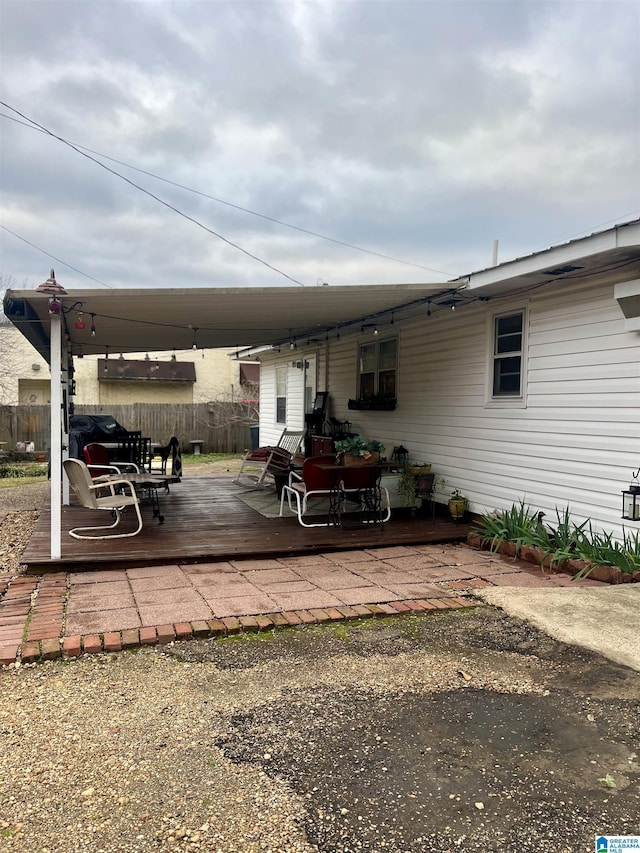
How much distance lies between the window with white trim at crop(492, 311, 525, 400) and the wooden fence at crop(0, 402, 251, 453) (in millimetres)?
14400

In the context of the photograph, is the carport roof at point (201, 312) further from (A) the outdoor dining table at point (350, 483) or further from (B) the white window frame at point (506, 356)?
(A) the outdoor dining table at point (350, 483)

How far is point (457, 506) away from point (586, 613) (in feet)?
10.2

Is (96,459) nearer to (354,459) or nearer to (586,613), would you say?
Result: (354,459)

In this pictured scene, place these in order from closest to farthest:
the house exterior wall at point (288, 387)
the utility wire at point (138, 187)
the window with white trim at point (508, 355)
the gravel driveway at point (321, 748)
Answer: the gravel driveway at point (321, 748)
the window with white trim at point (508, 355)
the utility wire at point (138, 187)
the house exterior wall at point (288, 387)

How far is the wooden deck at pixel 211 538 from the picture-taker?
5312mm

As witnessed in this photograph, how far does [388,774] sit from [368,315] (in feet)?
22.7

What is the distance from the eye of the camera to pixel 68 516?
7.36 meters

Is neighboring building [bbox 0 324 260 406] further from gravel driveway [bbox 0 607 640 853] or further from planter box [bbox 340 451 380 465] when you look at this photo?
gravel driveway [bbox 0 607 640 853]

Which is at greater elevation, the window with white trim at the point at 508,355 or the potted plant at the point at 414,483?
the window with white trim at the point at 508,355

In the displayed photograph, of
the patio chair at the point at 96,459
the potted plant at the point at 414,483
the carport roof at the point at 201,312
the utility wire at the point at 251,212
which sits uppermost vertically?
the utility wire at the point at 251,212

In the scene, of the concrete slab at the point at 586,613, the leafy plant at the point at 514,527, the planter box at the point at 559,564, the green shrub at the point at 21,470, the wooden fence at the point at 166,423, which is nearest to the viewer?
the concrete slab at the point at 586,613

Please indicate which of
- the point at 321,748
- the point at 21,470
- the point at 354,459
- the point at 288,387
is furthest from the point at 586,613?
the point at 21,470

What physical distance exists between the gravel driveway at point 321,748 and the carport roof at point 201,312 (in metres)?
3.17

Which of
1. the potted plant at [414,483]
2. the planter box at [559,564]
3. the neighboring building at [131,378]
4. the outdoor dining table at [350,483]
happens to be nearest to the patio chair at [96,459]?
the outdoor dining table at [350,483]
